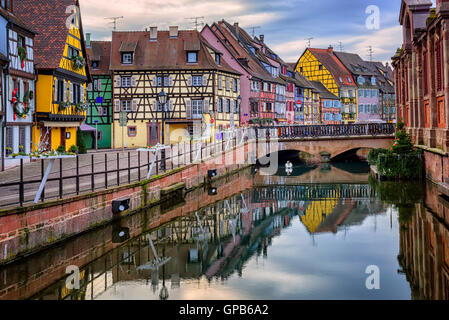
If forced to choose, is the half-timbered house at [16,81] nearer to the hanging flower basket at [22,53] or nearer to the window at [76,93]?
the hanging flower basket at [22,53]

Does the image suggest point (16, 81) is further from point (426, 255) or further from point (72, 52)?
point (426, 255)

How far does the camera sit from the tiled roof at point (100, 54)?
156ft

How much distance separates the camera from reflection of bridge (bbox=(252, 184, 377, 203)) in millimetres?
27406

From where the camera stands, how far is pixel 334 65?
83.7 meters

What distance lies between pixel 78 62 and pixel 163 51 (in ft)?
53.5

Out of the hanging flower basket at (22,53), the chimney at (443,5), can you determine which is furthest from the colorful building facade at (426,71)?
the hanging flower basket at (22,53)

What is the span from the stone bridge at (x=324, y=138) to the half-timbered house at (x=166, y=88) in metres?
4.82

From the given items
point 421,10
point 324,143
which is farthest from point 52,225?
point 324,143

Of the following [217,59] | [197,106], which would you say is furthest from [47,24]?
[217,59]

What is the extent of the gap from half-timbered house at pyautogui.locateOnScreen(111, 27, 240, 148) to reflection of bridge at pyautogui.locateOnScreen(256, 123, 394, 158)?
4898 millimetres

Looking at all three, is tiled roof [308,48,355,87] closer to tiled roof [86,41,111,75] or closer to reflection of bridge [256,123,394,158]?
reflection of bridge [256,123,394,158]

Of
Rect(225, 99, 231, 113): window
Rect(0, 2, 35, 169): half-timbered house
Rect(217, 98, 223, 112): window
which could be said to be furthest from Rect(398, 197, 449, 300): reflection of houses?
Rect(225, 99, 231, 113): window

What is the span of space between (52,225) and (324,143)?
3278 centimetres

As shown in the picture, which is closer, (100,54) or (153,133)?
(153,133)
